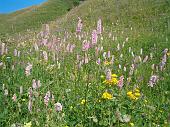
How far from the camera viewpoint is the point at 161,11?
24391 millimetres

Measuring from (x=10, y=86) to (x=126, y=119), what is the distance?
9.32 feet

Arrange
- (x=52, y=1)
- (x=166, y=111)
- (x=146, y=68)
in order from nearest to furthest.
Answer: (x=166, y=111) → (x=146, y=68) → (x=52, y=1)

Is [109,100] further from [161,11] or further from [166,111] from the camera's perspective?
[161,11]

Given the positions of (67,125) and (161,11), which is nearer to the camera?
(67,125)

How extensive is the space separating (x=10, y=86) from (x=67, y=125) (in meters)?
1.85

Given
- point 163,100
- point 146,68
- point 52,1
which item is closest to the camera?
point 163,100

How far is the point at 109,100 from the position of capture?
6.59 metres

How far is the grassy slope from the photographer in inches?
1822

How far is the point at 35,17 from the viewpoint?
4969 cm

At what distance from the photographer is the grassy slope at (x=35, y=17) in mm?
46281

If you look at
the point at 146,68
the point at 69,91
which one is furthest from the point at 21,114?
the point at 146,68

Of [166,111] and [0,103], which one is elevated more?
[0,103]

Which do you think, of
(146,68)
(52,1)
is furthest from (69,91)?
(52,1)

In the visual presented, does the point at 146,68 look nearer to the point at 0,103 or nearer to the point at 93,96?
the point at 93,96
